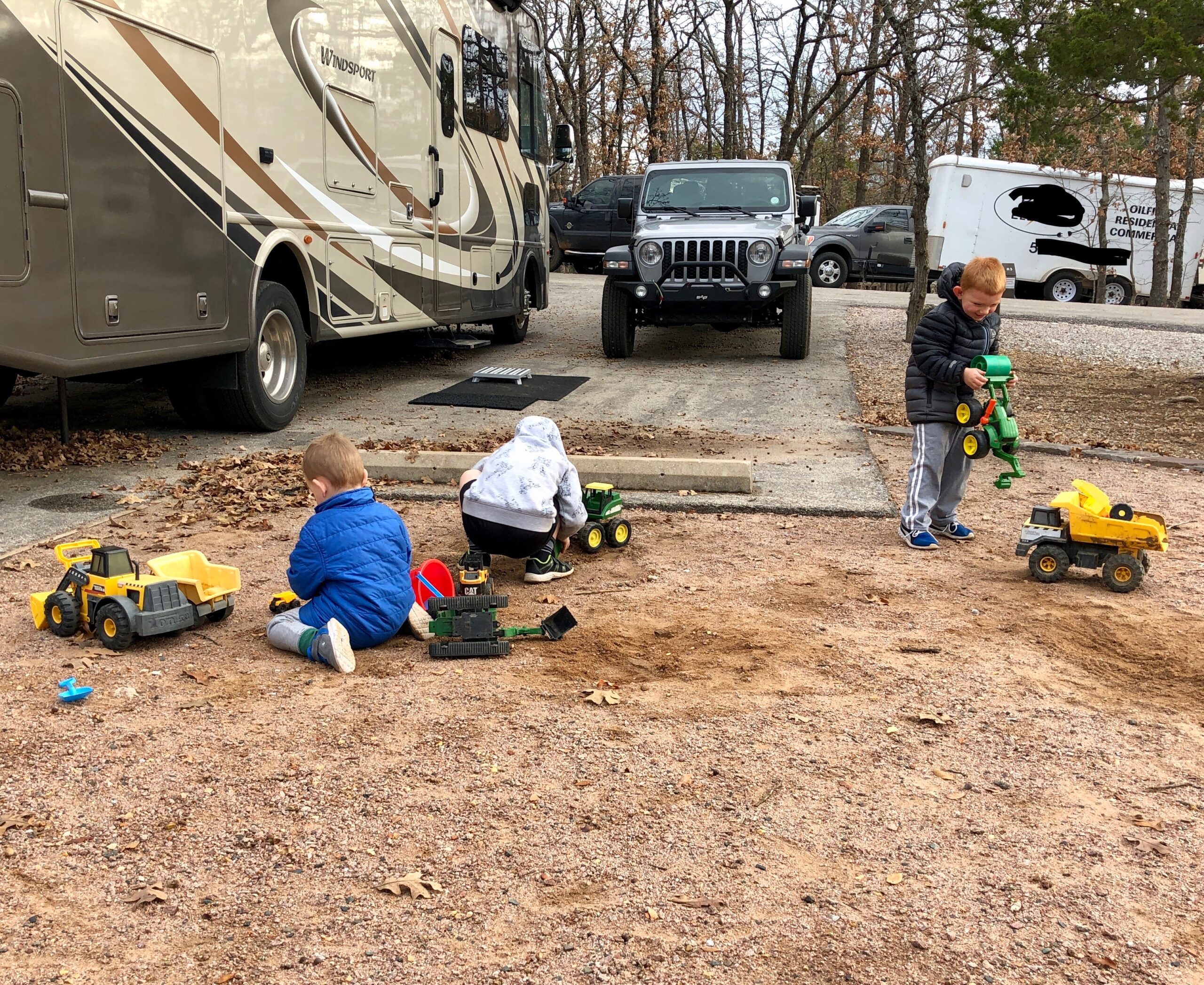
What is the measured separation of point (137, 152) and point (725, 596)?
4233 mm

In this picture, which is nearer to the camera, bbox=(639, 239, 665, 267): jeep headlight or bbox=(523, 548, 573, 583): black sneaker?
bbox=(523, 548, 573, 583): black sneaker

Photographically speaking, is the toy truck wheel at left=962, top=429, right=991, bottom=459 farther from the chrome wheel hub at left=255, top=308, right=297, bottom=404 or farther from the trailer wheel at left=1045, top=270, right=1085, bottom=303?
the trailer wheel at left=1045, top=270, right=1085, bottom=303

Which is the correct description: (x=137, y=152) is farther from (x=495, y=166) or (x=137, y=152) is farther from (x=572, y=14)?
(x=572, y=14)

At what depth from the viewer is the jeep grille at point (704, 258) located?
1227cm

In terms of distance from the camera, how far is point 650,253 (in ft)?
40.7

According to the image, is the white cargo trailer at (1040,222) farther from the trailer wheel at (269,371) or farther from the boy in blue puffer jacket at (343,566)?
the boy in blue puffer jacket at (343,566)

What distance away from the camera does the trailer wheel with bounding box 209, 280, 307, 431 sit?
798cm

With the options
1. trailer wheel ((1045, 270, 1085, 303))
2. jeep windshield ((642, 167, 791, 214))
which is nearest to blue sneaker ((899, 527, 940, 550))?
jeep windshield ((642, 167, 791, 214))

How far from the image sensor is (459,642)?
4.11m

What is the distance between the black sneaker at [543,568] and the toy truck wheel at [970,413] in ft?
7.10

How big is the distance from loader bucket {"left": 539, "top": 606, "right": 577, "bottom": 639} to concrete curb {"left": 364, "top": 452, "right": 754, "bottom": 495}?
252 centimetres

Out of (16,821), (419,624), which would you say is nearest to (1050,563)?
(419,624)

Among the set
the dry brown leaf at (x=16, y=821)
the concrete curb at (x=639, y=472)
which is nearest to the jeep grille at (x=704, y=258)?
the concrete curb at (x=639, y=472)

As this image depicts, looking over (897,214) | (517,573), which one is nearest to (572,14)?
(897,214)
